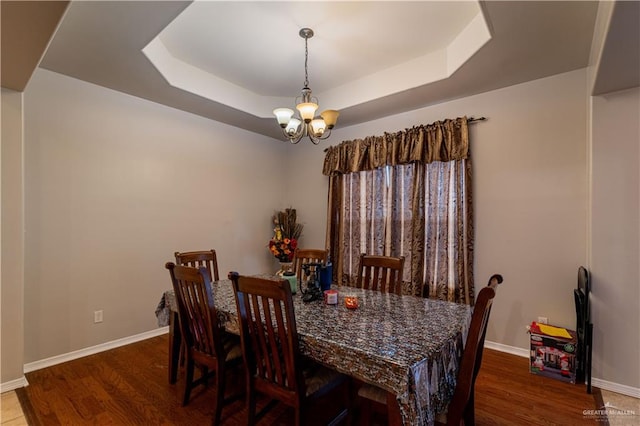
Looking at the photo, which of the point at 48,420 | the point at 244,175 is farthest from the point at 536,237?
the point at 48,420

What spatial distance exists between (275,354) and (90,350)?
2503 mm

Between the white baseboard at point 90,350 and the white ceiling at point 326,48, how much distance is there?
2.61 metres

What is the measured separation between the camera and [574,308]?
2.65 metres

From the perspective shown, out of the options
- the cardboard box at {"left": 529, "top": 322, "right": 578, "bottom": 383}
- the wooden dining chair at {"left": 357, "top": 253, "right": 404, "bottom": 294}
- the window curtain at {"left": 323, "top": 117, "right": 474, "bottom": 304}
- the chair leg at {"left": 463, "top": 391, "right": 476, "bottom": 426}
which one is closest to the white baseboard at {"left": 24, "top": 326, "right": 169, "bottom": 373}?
the window curtain at {"left": 323, "top": 117, "right": 474, "bottom": 304}

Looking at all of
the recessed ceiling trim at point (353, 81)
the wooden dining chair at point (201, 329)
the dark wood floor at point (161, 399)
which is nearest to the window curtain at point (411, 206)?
the recessed ceiling trim at point (353, 81)

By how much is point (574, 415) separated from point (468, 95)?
2863mm

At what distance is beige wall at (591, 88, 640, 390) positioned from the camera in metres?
2.23

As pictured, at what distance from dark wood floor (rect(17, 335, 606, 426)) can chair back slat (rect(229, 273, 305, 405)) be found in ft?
1.79

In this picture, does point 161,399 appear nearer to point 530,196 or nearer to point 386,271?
point 386,271

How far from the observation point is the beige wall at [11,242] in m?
2.25

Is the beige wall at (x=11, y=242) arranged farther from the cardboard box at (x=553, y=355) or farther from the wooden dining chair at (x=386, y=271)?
the cardboard box at (x=553, y=355)

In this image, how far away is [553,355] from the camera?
2484mm

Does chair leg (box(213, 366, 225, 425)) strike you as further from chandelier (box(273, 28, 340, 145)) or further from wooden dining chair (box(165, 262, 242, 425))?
chandelier (box(273, 28, 340, 145))

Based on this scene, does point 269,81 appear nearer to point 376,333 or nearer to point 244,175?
point 244,175
